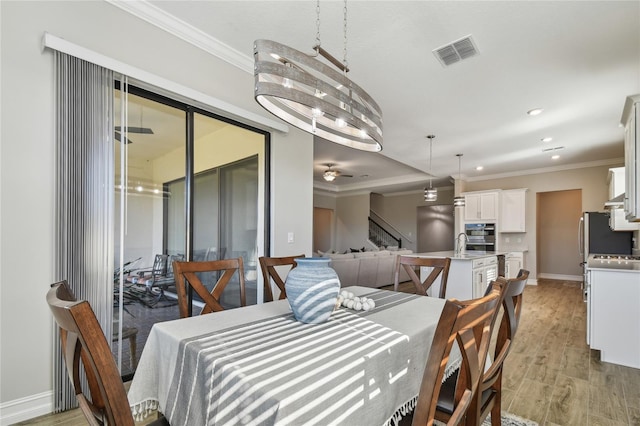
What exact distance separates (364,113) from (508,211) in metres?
7.40

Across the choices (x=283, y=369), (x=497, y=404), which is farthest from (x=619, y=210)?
(x=283, y=369)

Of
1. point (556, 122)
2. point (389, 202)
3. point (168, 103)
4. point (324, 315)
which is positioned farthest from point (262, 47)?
point (389, 202)

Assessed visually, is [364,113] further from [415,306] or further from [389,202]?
[389,202]

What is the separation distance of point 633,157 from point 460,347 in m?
3.13

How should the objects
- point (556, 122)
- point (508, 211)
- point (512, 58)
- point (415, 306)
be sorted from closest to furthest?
1. point (415, 306)
2. point (512, 58)
3. point (556, 122)
4. point (508, 211)

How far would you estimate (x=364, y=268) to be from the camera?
19.9ft

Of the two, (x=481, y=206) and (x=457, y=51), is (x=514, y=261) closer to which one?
(x=481, y=206)

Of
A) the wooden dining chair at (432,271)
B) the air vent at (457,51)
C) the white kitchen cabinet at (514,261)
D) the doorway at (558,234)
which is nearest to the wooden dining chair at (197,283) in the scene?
the wooden dining chair at (432,271)

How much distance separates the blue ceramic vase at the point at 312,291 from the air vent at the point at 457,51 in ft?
7.97

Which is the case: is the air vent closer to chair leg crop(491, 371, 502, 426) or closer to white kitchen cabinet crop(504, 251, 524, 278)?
chair leg crop(491, 371, 502, 426)

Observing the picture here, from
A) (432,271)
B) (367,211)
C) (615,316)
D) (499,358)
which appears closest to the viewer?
(499,358)

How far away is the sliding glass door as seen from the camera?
2344 millimetres

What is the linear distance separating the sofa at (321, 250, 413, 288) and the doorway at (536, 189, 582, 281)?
4175 millimetres

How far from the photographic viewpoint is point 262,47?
1328mm
